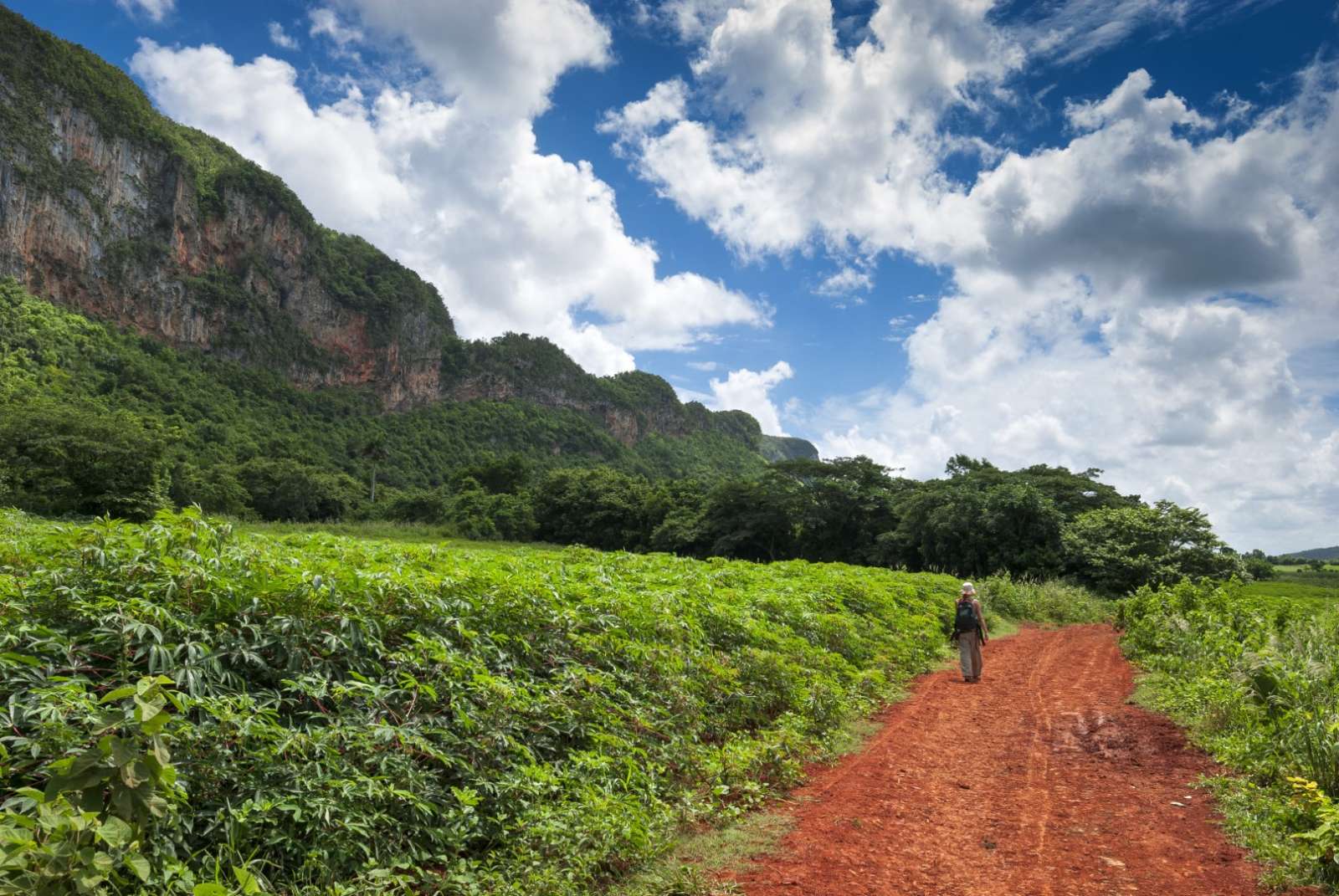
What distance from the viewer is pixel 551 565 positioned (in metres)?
7.75

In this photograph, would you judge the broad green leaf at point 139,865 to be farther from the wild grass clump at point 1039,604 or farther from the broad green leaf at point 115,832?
the wild grass clump at point 1039,604

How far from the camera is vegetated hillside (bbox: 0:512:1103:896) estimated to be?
269 centimetres

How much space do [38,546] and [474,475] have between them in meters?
86.6

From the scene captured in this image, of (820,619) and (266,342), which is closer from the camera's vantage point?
(820,619)

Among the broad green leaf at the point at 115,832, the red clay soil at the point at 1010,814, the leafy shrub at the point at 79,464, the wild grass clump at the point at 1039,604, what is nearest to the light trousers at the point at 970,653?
the red clay soil at the point at 1010,814

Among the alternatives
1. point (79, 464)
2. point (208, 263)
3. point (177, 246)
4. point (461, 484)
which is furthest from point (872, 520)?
point (208, 263)

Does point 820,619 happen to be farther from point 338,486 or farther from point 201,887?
point 338,486

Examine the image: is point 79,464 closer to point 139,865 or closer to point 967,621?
point 967,621

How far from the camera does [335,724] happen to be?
3578 mm

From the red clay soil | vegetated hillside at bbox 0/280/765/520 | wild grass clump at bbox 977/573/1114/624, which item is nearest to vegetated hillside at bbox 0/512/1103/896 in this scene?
the red clay soil

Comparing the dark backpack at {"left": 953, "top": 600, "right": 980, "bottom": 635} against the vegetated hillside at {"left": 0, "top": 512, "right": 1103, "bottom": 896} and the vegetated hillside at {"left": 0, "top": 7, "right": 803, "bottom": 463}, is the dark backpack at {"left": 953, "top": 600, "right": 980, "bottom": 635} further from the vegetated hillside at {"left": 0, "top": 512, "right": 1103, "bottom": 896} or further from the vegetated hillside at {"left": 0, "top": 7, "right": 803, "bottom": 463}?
the vegetated hillside at {"left": 0, "top": 7, "right": 803, "bottom": 463}

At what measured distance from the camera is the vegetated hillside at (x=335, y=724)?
2688 millimetres

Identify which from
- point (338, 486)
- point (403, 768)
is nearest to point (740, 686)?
point (403, 768)

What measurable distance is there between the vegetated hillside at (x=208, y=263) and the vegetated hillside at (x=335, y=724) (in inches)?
4012
